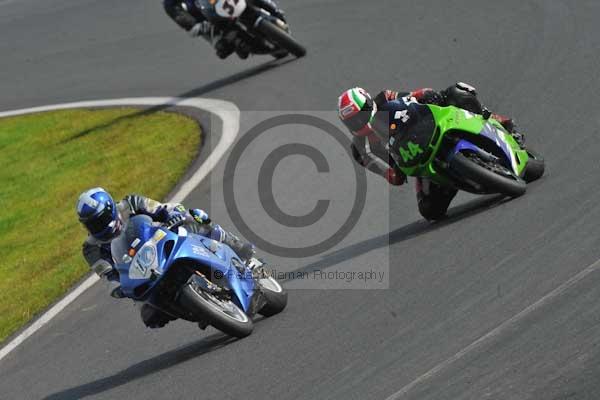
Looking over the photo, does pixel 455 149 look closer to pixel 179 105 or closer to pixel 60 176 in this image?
pixel 60 176

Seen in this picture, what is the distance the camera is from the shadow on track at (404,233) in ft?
33.6

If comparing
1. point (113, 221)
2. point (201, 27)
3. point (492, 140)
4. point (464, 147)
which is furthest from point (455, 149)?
point (201, 27)

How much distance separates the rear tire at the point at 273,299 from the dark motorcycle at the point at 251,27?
860 cm

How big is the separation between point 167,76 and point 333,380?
511 inches

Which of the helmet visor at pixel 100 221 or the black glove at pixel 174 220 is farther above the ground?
the black glove at pixel 174 220

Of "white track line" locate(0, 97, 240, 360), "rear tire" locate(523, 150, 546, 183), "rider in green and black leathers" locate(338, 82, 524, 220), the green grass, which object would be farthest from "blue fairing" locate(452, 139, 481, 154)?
the green grass

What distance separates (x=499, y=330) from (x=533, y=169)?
3.72 meters

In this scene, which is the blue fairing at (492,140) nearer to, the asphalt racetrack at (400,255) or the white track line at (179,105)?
the asphalt racetrack at (400,255)

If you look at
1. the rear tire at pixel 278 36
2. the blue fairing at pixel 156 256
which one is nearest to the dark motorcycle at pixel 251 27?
the rear tire at pixel 278 36

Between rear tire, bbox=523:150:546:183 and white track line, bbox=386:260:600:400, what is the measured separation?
2967mm

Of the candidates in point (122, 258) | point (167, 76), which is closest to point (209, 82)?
point (167, 76)

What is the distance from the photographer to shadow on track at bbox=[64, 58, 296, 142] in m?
17.9

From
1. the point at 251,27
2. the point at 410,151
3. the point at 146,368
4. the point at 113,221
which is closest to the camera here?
the point at 113,221

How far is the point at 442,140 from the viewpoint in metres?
9.91
